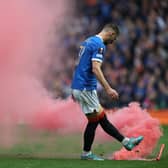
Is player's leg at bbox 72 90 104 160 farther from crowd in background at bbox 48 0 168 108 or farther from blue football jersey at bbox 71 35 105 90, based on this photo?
crowd in background at bbox 48 0 168 108

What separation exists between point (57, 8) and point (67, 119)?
6.27ft

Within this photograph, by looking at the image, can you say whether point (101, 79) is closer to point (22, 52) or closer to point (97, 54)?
point (97, 54)

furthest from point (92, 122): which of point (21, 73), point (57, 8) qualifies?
point (57, 8)

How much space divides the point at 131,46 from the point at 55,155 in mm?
10741

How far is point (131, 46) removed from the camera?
20.9 m

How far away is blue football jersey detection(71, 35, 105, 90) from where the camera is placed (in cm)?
973

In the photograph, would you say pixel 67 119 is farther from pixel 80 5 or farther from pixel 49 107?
pixel 80 5

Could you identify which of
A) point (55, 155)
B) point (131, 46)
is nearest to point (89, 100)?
point (55, 155)

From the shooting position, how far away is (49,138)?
1252cm

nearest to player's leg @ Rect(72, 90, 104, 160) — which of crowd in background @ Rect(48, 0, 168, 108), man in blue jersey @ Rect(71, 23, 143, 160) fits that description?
man in blue jersey @ Rect(71, 23, 143, 160)

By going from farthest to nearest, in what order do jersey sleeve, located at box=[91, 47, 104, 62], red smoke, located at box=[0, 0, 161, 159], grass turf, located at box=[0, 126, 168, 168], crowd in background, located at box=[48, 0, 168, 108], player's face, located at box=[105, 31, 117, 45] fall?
crowd in background, located at box=[48, 0, 168, 108] → red smoke, located at box=[0, 0, 161, 159] → player's face, located at box=[105, 31, 117, 45] → jersey sleeve, located at box=[91, 47, 104, 62] → grass turf, located at box=[0, 126, 168, 168]

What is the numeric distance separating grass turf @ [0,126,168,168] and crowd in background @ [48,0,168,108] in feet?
21.5

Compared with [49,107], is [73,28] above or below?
above

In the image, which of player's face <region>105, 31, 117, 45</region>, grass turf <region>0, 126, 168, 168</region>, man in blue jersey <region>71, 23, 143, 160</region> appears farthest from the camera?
player's face <region>105, 31, 117, 45</region>
